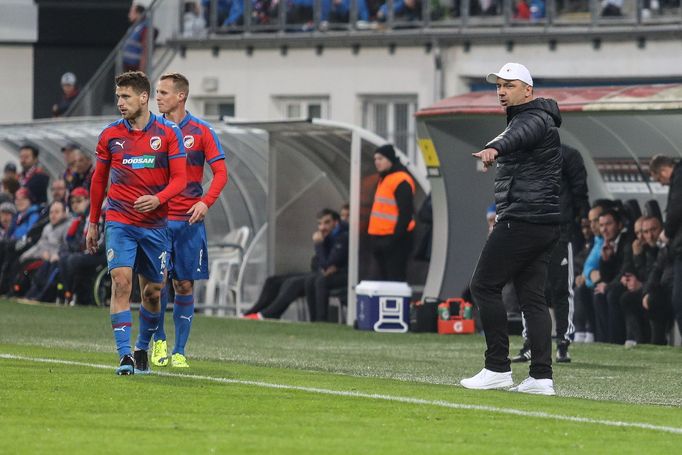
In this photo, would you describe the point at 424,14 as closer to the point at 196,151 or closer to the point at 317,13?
→ the point at 317,13

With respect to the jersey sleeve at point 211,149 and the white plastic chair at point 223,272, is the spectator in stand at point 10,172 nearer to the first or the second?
the white plastic chair at point 223,272

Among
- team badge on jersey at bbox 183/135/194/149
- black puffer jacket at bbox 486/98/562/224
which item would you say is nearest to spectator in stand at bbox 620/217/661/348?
team badge on jersey at bbox 183/135/194/149

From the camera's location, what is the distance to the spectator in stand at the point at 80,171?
27.3 metres

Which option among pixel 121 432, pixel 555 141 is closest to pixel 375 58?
pixel 555 141

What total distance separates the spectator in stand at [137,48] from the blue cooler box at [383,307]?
46.2ft

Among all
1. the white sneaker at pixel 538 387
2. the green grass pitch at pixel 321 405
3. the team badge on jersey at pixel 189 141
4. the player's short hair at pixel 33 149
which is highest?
the player's short hair at pixel 33 149

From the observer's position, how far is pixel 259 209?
27.3 meters

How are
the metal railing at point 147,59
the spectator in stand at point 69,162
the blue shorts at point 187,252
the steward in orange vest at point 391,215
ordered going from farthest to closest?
the metal railing at point 147,59 → the spectator in stand at point 69,162 → the steward in orange vest at point 391,215 → the blue shorts at point 187,252

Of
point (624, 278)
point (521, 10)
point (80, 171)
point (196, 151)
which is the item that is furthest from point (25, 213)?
point (196, 151)

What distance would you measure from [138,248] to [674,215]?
6622 millimetres

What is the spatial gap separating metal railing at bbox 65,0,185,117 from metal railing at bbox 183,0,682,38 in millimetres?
392

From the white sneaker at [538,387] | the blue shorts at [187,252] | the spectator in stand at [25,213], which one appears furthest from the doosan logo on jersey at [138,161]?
the spectator in stand at [25,213]

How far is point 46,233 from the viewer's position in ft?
91.1

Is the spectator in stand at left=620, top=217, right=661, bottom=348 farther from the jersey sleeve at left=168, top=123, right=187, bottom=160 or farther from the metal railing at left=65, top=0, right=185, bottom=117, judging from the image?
the metal railing at left=65, top=0, right=185, bottom=117
